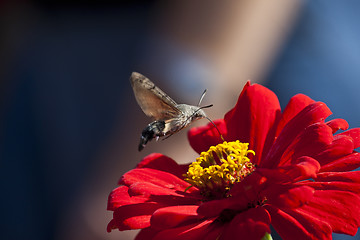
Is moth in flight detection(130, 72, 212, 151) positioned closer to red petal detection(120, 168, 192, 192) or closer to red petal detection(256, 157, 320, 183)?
red petal detection(120, 168, 192, 192)

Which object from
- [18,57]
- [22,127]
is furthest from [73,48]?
[22,127]

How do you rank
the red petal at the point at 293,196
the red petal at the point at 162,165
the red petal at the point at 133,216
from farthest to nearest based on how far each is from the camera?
the red petal at the point at 162,165
the red petal at the point at 133,216
the red petal at the point at 293,196

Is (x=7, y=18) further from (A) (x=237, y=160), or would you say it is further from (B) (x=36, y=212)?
(A) (x=237, y=160)

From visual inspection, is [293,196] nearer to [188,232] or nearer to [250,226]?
[250,226]

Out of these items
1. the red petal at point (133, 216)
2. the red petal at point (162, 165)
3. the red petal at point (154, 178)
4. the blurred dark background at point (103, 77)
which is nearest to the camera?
the red petal at point (133, 216)

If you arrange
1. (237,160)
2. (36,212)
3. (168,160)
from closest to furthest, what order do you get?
1. (237,160)
2. (168,160)
3. (36,212)

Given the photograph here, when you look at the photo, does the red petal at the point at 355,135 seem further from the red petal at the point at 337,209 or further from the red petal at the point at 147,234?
the red petal at the point at 147,234

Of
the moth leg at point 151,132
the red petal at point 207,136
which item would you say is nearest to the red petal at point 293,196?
the moth leg at point 151,132

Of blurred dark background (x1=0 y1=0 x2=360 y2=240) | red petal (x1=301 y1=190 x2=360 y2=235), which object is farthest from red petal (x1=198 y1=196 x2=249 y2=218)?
blurred dark background (x1=0 y1=0 x2=360 y2=240)

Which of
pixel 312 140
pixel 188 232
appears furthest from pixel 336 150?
pixel 188 232
